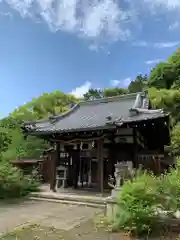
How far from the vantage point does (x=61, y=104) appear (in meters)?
26.4

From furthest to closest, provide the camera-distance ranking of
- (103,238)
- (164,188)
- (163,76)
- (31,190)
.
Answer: (163,76), (31,190), (164,188), (103,238)

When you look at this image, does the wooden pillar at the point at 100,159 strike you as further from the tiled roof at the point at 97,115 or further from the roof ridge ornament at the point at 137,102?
the roof ridge ornament at the point at 137,102

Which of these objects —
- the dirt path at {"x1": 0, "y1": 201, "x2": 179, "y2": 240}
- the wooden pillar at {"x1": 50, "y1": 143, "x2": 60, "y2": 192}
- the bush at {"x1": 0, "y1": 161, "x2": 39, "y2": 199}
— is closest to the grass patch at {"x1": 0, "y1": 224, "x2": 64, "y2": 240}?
the dirt path at {"x1": 0, "y1": 201, "x2": 179, "y2": 240}

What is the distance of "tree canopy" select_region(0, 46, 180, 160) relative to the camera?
16.2m

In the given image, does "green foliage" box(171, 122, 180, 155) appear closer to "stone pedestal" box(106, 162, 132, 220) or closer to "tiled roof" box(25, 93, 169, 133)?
"tiled roof" box(25, 93, 169, 133)

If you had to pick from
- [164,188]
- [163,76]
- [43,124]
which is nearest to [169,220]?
[164,188]

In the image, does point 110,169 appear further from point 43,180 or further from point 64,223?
point 64,223

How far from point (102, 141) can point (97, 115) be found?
7.46ft

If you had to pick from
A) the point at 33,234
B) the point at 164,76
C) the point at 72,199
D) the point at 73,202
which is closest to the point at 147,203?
the point at 33,234

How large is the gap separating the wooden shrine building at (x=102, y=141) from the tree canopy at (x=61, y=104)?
4.39ft

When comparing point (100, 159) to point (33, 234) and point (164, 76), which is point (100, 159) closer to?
point (33, 234)

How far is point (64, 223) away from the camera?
231 inches

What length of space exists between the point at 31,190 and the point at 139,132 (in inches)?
208

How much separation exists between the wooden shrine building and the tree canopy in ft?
4.39
